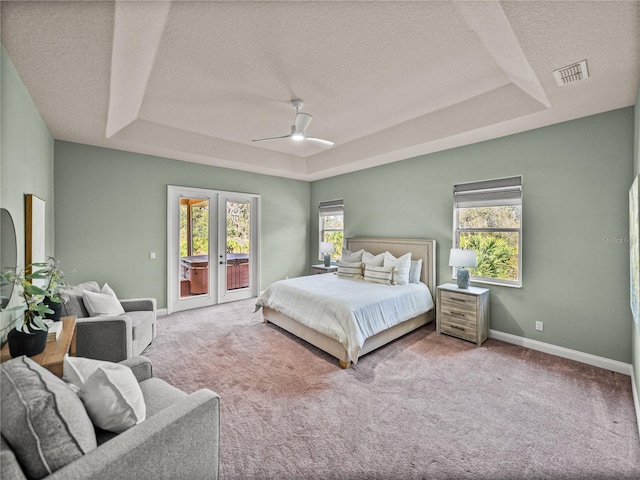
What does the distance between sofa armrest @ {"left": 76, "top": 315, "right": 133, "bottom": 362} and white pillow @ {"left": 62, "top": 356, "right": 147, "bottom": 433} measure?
4.63 ft

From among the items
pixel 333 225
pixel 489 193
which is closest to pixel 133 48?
pixel 489 193

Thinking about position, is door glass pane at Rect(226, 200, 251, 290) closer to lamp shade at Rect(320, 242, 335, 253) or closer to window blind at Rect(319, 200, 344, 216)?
lamp shade at Rect(320, 242, 335, 253)

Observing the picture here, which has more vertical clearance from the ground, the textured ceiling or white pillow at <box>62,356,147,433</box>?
the textured ceiling

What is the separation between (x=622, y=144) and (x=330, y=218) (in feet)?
15.0

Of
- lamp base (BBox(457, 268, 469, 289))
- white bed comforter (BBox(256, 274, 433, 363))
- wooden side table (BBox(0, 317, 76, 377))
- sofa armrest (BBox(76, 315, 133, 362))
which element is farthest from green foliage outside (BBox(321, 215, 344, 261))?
wooden side table (BBox(0, 317, 76, 377))

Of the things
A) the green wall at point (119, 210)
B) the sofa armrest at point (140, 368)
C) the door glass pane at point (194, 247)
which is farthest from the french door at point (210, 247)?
the sofa armrest at point (140, 368)

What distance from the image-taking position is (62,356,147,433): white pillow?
4.16 feet

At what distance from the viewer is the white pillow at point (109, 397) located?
1.27 m

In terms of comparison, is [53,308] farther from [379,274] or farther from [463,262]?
[463,262]

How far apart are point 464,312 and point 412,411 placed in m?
1.80

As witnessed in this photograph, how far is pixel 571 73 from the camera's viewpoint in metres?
2.22

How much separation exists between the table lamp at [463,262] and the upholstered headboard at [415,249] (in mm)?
572

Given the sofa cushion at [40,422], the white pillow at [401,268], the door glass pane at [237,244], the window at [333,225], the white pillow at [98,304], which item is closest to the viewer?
the sofa cushion at [40,422]

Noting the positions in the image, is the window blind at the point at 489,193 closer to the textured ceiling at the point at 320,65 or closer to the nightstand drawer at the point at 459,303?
the textured ceiling at the point at 320,65
